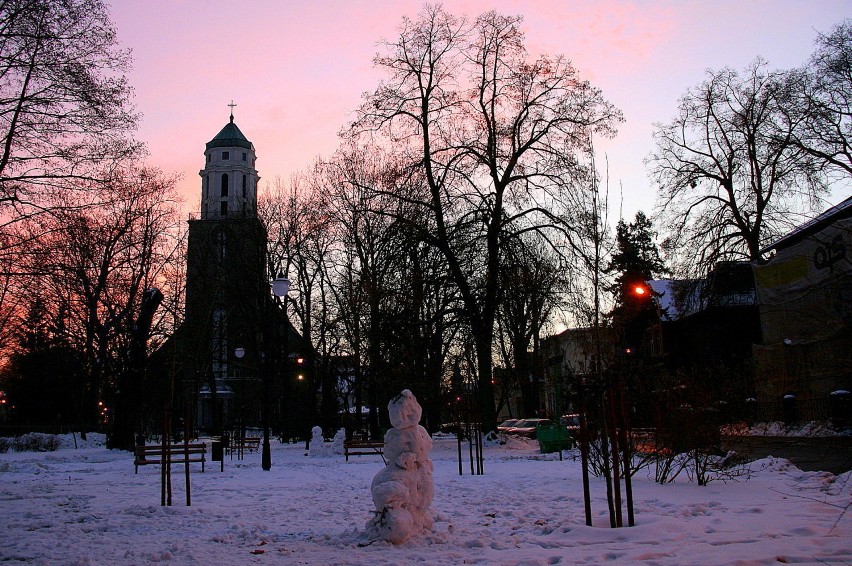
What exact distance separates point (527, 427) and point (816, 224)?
22401mm

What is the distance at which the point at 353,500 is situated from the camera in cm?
1195

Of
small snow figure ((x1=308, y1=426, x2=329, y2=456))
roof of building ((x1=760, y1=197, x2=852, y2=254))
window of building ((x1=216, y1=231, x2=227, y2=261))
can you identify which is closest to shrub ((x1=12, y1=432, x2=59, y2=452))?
window of building ((x1=216, y1=231, x2=227, y2=261))

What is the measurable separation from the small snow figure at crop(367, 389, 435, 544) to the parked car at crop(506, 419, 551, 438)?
30.3 m

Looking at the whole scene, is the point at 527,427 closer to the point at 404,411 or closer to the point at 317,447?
the point at 317,447

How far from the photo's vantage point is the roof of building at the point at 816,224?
69.8 feet

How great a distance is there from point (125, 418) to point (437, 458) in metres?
14.9

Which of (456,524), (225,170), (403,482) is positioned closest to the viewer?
(403,482)

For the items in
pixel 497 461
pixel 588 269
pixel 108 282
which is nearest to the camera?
pixel 108 282

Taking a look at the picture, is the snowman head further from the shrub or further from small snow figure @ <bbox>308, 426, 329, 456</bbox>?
the shrub

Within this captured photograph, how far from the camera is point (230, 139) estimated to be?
243ft

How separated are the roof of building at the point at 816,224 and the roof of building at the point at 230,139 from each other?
54.1 metres

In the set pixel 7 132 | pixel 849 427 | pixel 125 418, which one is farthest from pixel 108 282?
pixel 849 427

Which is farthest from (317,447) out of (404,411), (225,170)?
(225,170)

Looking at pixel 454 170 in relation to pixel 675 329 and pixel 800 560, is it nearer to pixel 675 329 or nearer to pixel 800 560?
pixel 800 560
